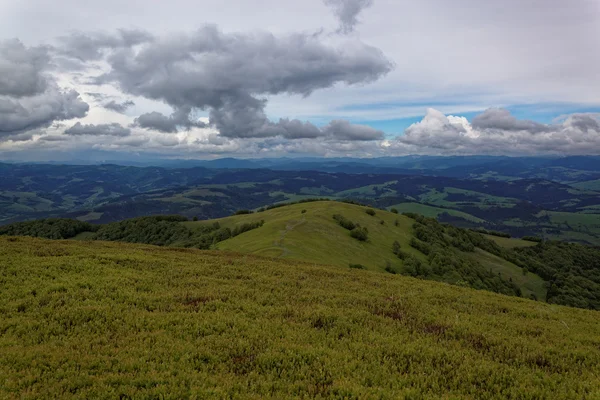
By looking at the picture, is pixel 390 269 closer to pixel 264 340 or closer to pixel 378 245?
pixel 378 245

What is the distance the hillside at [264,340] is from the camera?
1061 cm

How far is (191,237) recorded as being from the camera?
14188cm

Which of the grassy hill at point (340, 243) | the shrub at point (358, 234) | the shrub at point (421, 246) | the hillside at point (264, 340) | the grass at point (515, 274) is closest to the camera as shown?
the hillside at point (264, 340)

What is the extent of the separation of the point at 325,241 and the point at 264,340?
70.7 metres

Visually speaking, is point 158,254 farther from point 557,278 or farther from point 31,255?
point 557,278

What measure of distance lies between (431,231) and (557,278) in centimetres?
5528

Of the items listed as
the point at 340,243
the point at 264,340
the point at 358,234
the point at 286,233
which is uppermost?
the point at 264,340

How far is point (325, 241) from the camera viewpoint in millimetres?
84000

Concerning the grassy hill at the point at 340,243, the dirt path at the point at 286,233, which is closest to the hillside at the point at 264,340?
the grassy hill at the point at 340,243

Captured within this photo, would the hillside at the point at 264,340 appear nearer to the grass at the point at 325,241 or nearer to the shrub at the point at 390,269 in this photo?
the grass at the point at 325,241

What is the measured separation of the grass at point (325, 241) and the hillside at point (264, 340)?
35.9 metres

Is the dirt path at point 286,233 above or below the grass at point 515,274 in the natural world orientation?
above

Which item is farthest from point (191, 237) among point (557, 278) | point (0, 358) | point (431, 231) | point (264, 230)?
point (557, 278)

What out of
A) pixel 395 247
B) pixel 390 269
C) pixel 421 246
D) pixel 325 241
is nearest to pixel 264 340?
pixel 325 241
